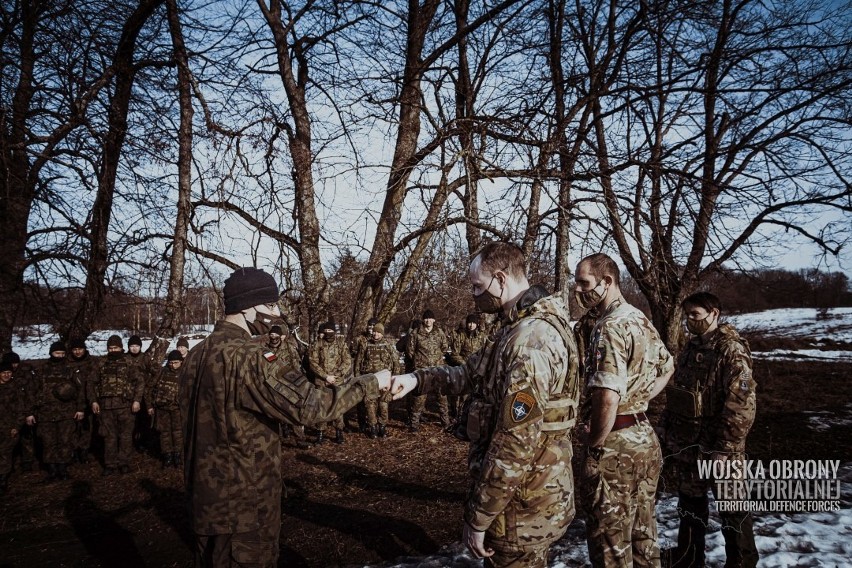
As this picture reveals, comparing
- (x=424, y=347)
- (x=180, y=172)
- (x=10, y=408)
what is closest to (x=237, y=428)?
(x=180, y=172)

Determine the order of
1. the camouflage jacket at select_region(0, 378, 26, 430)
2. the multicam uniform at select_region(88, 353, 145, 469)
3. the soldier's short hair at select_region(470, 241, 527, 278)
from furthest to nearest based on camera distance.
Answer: the multicam uniform at select_region(88, 353, 145, 469)
the camouflage jacket at select_region(0, 378, 26, 430)
the soldier's short hair at select_region(470, 241, 527, 278)

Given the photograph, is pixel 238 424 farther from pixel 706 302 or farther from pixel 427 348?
pixel 427 348

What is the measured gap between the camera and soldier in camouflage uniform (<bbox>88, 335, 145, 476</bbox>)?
7523mm

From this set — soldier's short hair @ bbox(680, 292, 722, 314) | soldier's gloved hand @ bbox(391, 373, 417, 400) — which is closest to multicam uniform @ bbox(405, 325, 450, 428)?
soldier's short hair @ bbox(680, 292, 722, 314)

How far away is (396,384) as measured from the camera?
2590mm

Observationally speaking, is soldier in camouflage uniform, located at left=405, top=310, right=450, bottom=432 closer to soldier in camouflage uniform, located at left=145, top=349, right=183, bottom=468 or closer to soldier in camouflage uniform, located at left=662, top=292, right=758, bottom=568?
soldier in camouflage uniform, located at left=145, top=349, right=183, bottom=468

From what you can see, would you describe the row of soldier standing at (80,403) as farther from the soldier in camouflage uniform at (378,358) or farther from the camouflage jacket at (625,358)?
the camouflage jacket at (625,358)

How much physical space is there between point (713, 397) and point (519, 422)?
261 cm

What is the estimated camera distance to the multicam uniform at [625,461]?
2758 millimetres

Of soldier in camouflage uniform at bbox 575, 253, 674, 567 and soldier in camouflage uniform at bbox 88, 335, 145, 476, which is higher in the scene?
soldier in camouflage uniform at bbox 575, 253, 674, 567

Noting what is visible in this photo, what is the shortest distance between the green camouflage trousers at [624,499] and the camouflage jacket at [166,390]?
7460 millimetres

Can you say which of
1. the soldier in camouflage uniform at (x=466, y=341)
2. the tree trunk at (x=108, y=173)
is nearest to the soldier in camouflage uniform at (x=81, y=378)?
the tree trunk at (x=108, y=173)

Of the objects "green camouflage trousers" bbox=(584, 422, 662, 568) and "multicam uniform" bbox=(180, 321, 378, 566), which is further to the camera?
"green camouflage trousers" bbox=(584, 422, 662, 568)

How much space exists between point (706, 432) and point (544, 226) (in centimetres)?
450
